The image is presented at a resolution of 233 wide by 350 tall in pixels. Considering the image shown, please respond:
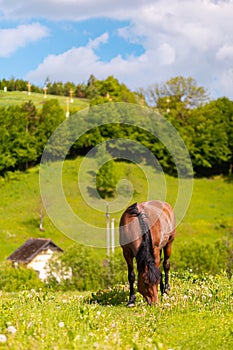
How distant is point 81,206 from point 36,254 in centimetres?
1912

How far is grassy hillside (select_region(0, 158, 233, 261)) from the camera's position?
63.4m

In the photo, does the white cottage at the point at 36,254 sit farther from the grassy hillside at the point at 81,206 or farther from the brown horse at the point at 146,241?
the brown horse at the point at 146,241

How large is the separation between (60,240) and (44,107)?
120 ft

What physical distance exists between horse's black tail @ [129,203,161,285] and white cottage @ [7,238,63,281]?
42.1m

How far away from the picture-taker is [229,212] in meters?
72.4

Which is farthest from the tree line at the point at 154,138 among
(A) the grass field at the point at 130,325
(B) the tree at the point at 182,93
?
(A) the grass field at the point at 130,325

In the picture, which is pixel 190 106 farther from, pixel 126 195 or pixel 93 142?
pixel 126 195

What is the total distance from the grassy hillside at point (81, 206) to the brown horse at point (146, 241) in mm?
45947

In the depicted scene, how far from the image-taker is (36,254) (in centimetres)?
5231

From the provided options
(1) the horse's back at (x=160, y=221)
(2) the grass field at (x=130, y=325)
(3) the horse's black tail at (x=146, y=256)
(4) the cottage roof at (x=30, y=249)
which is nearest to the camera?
(2) the grass field at (x=130, y=325)

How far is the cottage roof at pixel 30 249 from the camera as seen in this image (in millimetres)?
52312

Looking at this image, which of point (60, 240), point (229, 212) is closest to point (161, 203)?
point (60, 240)

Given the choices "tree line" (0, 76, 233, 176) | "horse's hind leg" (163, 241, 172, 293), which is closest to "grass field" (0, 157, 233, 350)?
"horse's hind leg" (163, 241, 172, 293)

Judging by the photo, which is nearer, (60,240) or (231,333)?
(231,333)
